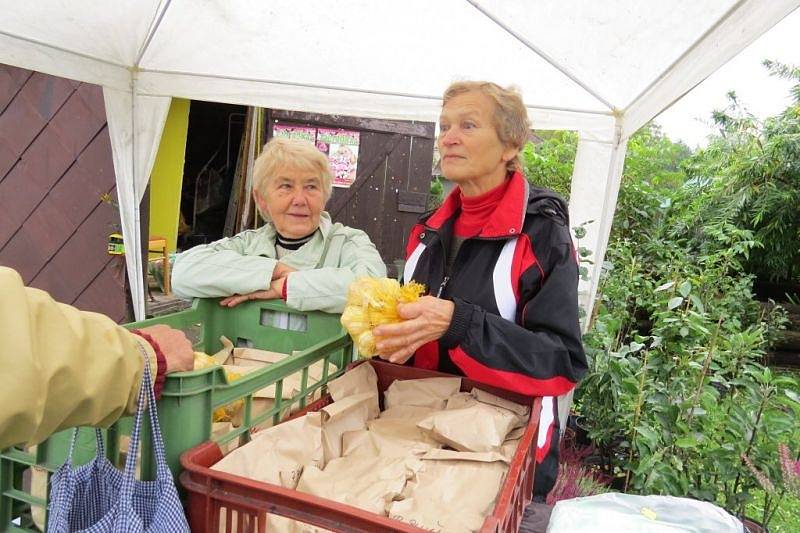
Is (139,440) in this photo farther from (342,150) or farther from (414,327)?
(342,150)

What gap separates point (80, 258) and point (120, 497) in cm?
465

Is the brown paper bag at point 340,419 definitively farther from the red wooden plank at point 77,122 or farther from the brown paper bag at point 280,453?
the red wooden plank at point 77,122

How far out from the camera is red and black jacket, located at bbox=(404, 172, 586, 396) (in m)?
1.40

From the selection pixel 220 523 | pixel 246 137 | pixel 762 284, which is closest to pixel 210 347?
pixel 220 523

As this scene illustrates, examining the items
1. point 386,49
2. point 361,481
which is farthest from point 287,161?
point 361,481

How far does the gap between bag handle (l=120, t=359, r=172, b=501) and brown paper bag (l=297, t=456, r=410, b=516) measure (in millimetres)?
258

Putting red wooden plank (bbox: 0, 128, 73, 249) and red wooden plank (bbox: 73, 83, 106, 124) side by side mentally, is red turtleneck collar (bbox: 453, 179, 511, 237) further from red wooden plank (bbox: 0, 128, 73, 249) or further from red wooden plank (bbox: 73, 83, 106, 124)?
red wooden plank (bbox: 0, 128, 73, 249)

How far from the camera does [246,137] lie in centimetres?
577

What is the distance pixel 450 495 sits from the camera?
1.02 m

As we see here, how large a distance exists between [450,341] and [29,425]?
930 millimetres

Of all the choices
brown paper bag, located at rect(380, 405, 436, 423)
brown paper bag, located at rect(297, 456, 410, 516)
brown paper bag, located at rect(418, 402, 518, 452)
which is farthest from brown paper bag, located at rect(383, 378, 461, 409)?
brown paper bag, located at rect(297, 456, 410, 516)

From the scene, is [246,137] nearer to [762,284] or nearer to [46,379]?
[46,379]

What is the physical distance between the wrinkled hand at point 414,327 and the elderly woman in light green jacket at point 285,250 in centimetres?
60

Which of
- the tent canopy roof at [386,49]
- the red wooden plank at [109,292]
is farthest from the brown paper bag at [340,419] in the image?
the red wooden plank at [109,292]
